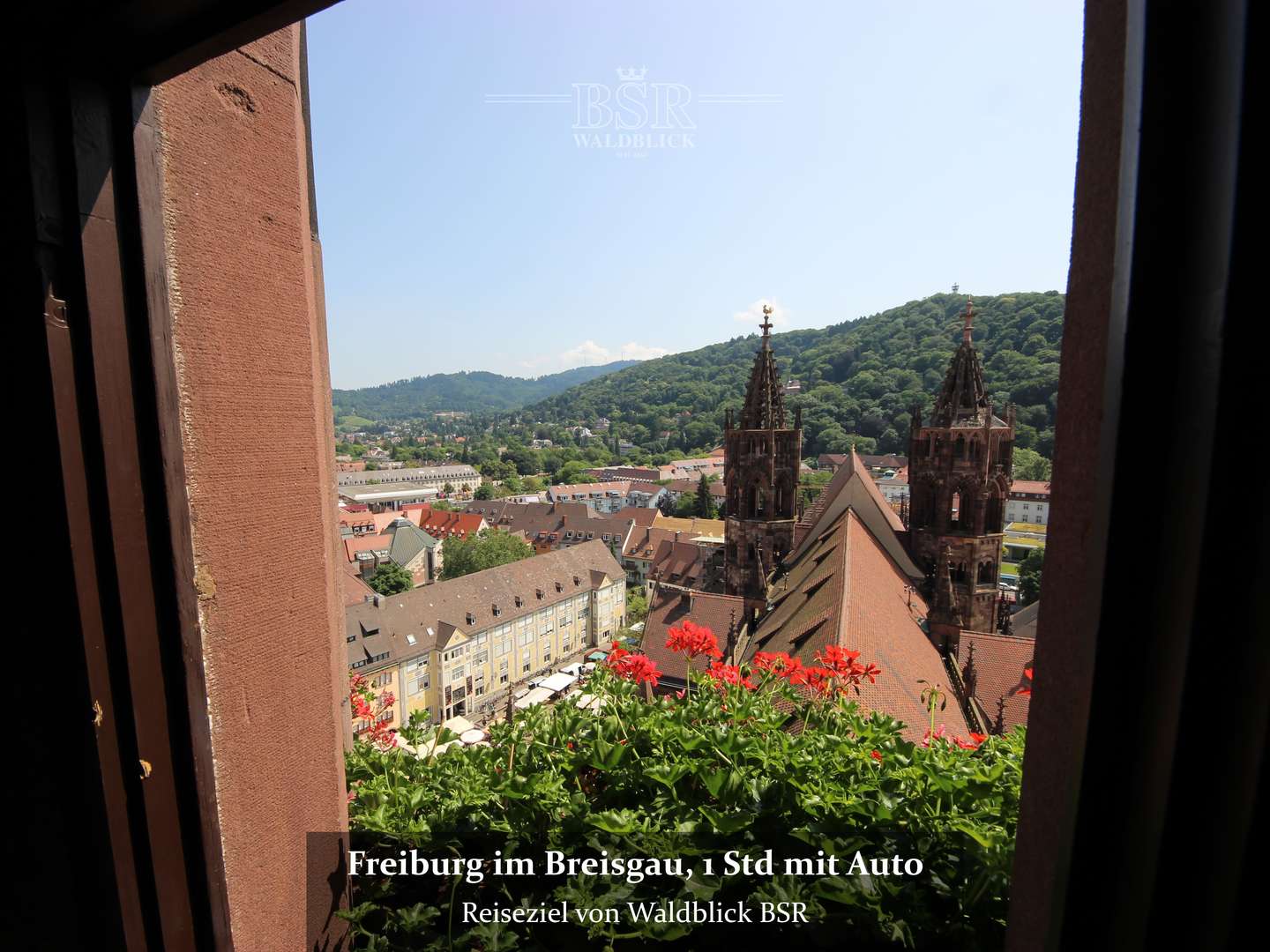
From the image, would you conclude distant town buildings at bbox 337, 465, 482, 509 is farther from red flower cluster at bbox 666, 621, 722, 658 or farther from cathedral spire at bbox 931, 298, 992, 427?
red flower cluster at bbox 666, 621, 722, 658

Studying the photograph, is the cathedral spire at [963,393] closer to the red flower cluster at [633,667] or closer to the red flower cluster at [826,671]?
the red flower cluster at [826,671]

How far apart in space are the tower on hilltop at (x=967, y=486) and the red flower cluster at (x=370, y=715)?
1599cm

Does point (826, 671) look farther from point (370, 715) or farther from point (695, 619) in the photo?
point (695, 619)

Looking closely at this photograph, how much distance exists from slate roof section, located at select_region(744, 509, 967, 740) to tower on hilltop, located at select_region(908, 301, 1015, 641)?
1215mm

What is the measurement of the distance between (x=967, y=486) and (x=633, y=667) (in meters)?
17.0

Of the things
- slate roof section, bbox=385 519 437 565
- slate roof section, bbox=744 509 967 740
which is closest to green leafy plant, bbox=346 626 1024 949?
slate roof section, bbox=744 509 967 740

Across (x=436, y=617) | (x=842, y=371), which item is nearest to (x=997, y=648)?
(x=436, y=617)

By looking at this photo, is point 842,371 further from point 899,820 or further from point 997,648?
point 899,820

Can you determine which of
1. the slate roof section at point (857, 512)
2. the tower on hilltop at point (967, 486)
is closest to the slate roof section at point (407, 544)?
the slate roof section at point (857, 512)

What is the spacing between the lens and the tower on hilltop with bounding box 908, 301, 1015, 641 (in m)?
16.5

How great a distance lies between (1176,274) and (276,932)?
2.18m

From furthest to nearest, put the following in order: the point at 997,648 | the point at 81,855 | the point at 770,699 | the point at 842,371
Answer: the point at 842,371 → the point at 997,648 → the point at 770,699 → the point at 81,855

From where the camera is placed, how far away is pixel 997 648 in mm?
13867

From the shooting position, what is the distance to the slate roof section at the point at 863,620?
32.8 ft
